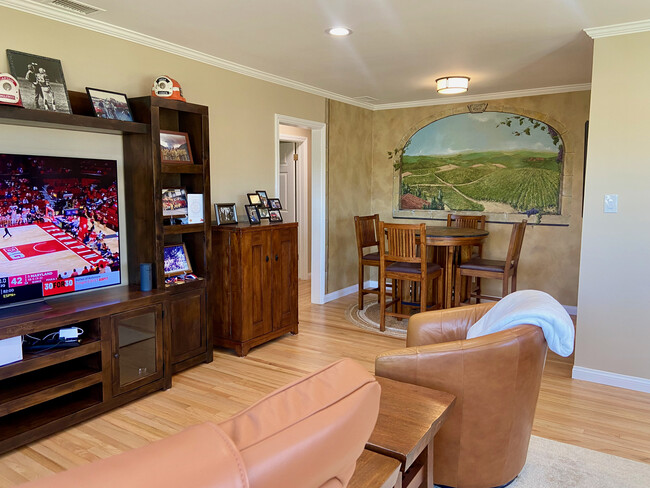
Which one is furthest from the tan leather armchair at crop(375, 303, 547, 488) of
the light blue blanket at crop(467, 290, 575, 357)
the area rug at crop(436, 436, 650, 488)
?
the area rug at crop(436, 436, 650, 488)

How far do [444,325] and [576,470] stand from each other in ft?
3.02

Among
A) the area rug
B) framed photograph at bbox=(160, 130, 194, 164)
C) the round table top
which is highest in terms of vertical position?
framed photograph at bbox=(160, 130, 194, 164)

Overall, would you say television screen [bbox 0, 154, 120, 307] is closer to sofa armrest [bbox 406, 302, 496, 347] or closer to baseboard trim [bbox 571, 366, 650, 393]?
sofa armrest [bbox 406, 302, 496, 347]

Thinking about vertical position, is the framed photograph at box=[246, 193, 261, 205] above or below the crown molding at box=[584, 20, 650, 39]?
below

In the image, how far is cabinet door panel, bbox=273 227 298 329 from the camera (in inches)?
165

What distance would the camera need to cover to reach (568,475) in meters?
2.30

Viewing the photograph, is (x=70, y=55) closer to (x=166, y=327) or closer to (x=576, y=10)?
(x=166, y=327)

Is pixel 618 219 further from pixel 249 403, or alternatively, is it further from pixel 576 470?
pixel 249 403

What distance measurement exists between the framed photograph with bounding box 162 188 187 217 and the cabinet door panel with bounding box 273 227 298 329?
868mm

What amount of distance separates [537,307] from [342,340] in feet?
8.37

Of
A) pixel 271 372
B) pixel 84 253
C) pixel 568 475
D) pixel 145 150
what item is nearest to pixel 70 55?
pixel 145 150

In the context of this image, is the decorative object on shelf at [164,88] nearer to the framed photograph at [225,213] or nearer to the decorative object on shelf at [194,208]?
the decorative object on shelf at [194,208]

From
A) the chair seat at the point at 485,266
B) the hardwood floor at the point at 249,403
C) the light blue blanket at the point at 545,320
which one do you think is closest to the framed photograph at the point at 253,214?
the hardwood floor at the point at 249,403

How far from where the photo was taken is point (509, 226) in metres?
5.59
